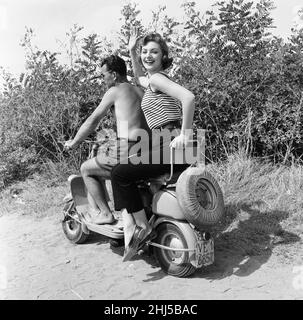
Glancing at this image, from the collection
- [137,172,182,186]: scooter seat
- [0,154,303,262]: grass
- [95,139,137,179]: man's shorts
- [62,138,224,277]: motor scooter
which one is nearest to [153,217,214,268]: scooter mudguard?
[62,138,224,277]: motor scooter

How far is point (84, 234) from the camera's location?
473 cm

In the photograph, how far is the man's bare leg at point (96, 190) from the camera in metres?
4.34

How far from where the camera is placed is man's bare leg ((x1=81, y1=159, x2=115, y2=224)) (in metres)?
4.34

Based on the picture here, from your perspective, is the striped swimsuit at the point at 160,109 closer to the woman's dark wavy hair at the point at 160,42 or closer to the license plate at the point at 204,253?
the woman's dark wavy hair at the point at 160,42

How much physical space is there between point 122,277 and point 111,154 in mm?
1050

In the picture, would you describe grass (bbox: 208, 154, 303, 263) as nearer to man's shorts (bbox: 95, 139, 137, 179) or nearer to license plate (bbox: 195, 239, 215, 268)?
license plate (bbox: 195, 239, 215, 268)

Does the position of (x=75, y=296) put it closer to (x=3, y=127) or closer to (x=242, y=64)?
(x=242, y=64)

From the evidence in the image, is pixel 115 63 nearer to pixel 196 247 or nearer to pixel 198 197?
pixel 198 197

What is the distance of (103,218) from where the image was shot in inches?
173

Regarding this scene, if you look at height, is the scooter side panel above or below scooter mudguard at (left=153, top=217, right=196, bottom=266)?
above

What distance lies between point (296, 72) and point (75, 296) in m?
3.80

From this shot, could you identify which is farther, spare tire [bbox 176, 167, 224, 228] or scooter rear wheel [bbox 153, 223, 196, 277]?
scooter rear wheel [bbox 153, 223, 196, 277]

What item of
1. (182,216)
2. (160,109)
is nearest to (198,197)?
(182,216)

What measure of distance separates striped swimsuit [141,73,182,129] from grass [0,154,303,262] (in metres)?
1.36
